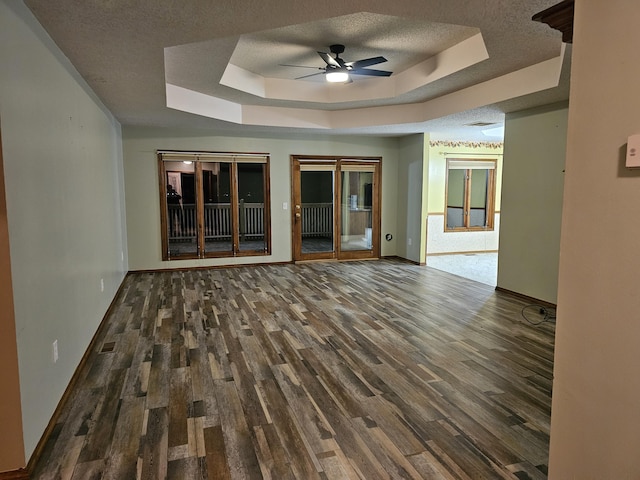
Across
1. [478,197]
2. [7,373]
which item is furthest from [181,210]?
[478,197]

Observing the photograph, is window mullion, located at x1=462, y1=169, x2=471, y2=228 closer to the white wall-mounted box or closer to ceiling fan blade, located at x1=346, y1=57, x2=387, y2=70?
ceiling fan blade, located at x1=346, y1=57, x2=387, y2=70

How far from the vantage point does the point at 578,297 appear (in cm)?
156

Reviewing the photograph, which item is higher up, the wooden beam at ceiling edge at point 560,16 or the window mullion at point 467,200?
the wooden beam at ceiling edge at point 560,16

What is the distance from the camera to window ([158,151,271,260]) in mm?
7176

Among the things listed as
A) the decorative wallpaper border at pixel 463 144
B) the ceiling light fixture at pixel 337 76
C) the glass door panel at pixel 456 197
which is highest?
the ceiling light fixture at pixel 337 76

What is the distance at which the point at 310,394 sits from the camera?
2854 millimetres

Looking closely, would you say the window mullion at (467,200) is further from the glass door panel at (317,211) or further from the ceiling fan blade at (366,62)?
the ceiling fan blade at (366,62)

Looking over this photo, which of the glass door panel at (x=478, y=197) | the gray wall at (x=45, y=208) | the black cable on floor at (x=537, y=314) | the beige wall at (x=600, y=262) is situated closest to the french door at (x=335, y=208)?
the glass door panel at (x=478, y=197)

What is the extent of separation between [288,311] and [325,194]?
3827 mm

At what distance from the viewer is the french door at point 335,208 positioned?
7.93 metres

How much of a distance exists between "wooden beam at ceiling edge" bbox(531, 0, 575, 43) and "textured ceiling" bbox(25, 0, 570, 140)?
0.78 m

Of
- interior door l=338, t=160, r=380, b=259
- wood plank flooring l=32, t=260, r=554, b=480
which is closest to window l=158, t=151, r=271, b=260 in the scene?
interior door l=338, t=160, r=380, b=259

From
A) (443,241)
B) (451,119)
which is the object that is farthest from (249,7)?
(443,241)

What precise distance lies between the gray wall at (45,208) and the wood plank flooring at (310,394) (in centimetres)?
34
